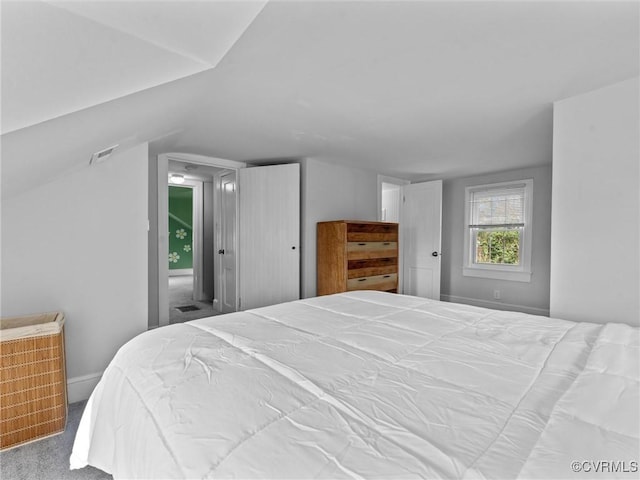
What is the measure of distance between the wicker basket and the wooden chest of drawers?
2628mm

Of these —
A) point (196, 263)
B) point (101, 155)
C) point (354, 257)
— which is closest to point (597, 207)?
point (354, 257)

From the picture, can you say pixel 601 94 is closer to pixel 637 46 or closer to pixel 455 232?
pixel 637 46

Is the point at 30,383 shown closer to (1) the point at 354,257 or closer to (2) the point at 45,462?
(2) the point at 45,462

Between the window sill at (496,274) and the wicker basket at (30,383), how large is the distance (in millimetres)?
5107

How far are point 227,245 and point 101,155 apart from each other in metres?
2.49

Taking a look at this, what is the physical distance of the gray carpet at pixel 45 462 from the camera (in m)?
1.50

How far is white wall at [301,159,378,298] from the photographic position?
13.2ft

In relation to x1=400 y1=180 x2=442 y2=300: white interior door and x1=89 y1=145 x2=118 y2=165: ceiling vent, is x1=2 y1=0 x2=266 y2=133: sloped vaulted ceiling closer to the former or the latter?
x1=89 y1=145 x2=118 y2=165: ceiling vent

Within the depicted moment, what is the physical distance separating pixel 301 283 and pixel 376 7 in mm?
3167

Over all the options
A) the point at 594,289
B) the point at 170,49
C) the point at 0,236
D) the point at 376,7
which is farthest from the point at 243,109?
the point at 594,289

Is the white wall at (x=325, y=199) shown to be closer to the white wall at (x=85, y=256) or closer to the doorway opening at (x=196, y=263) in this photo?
the doorway opening at (x=196, y=263)

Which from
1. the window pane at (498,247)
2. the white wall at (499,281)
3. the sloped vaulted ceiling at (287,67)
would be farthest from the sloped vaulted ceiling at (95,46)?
the window pane at (498,247)

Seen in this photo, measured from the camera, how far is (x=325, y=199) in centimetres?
421

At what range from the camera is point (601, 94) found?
2.01 m
